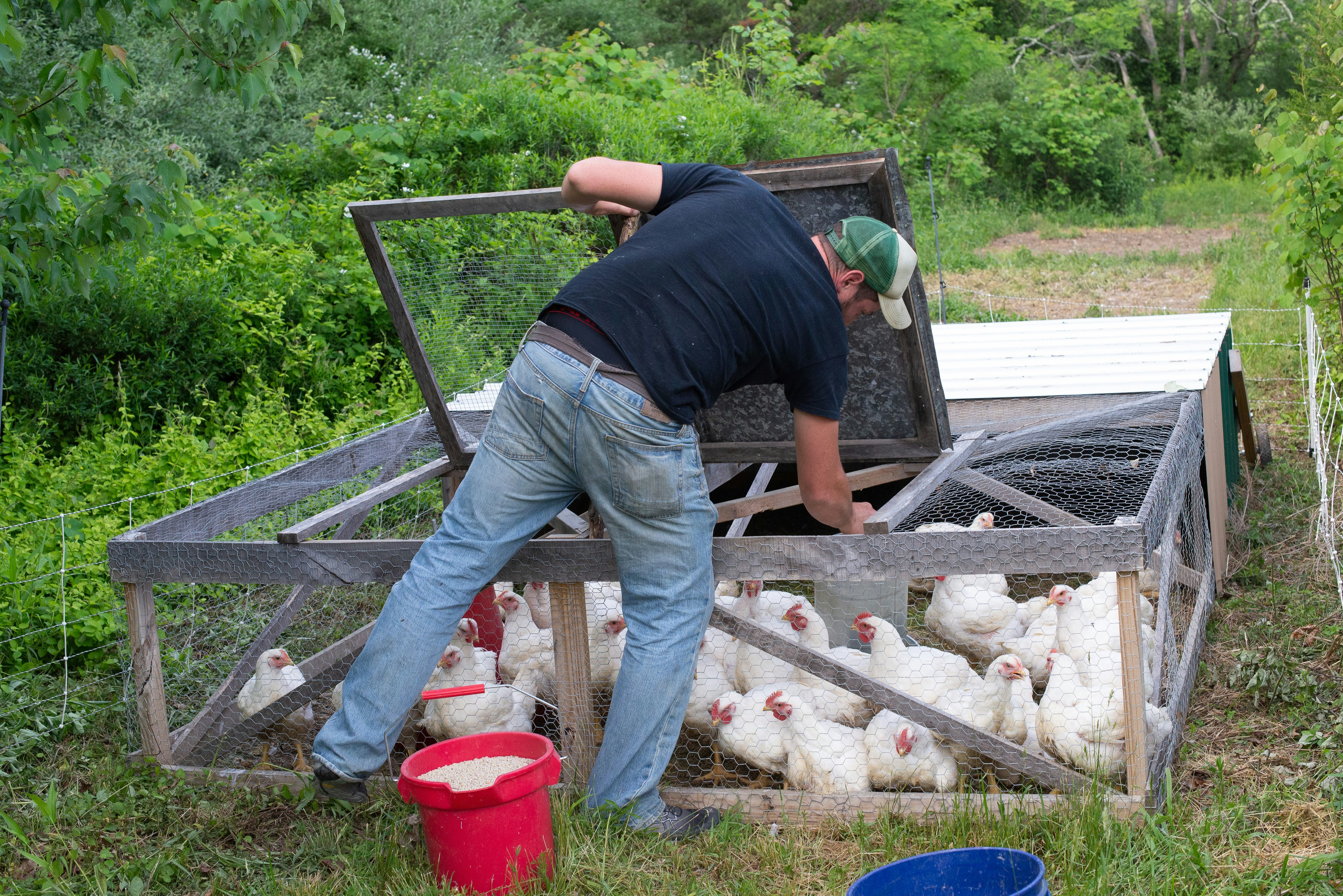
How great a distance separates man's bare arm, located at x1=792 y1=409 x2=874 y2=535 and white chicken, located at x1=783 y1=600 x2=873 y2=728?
58 centimetres

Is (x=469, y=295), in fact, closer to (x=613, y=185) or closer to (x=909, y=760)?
(x=613, y=185)

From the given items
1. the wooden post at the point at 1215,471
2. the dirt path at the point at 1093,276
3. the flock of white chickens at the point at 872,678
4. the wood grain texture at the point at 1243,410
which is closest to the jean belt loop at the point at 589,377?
the flock of white chickens at the point at 872,678

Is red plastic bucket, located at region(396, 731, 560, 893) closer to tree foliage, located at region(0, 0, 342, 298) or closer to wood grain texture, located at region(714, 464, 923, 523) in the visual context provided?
wood grain texture, located at region(714, 464, 923, 523)

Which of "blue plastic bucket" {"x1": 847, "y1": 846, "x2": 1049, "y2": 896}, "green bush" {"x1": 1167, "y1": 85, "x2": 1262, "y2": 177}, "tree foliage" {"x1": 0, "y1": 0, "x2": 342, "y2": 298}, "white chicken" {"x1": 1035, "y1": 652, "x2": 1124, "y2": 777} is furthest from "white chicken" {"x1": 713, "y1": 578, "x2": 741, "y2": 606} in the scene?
"green bush" {"x1": 1167, "y1": 85, "x2": 1262, "y2": 177}

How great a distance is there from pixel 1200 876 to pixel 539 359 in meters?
1.77

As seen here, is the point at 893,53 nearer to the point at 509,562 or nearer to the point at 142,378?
the point at 142,378

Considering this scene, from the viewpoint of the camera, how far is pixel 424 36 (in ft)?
40.9

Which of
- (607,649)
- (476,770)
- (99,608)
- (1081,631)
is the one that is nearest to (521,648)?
(607,649)

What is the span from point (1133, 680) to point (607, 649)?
1505 millimetres

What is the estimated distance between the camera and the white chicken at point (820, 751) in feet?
9.18

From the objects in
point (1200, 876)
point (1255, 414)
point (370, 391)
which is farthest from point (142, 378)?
point (1255, 414)

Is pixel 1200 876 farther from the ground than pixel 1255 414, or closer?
farther from the ground

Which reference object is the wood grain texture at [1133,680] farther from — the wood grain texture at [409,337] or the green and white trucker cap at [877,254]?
the wood grain texture at [409,337]

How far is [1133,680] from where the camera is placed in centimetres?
246
